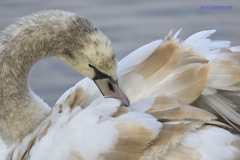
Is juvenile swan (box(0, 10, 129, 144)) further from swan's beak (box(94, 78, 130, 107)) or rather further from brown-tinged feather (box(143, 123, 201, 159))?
brown-tinged feather (box(143, 123, 201, 159))

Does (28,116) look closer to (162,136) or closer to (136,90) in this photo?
(136,90)

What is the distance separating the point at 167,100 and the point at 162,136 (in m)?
0.23

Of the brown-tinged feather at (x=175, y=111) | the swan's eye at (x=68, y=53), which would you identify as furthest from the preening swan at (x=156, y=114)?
the swan's eye at (x=68, y=53)

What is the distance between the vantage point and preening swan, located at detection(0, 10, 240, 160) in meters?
2.71

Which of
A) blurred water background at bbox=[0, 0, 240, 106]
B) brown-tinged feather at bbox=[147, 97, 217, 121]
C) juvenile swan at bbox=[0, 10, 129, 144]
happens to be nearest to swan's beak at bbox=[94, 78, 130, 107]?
juvenile swan at bbox=[0, 10, 129, 144]

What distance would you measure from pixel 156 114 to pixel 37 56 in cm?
72

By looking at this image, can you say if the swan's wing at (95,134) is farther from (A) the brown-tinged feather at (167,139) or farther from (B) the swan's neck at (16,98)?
(B) the swan's neck at (16,98)

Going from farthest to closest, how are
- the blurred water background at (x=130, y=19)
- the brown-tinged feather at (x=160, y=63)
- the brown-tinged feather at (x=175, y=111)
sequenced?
the blurred water background at (x=130, y=19)
the brown-tinged feather at (x=160, y=63)
the brown-tinged feather at (x=175, y=111)

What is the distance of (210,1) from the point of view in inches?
209

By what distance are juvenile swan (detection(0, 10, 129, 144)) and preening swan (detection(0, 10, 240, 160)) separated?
3.2 inches

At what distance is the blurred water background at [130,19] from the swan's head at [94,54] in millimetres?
1354

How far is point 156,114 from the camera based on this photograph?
9.25ft

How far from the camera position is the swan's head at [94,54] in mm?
3061

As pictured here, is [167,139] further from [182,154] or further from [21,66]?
[21,66]
